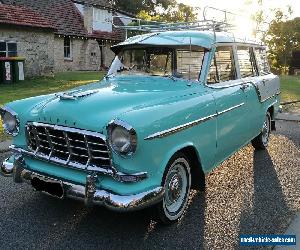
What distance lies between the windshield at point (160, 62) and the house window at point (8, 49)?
1370 cm

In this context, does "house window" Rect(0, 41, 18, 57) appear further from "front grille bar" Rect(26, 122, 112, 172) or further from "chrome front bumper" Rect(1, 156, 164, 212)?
"chrome front bumper" Rect(1, 156, 164, 212)

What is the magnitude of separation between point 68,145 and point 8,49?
15.6 meters

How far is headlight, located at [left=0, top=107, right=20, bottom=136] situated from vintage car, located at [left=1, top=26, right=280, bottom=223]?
0.03 ft

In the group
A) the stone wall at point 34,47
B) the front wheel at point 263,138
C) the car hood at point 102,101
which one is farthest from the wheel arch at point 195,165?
the stone wall at point 34,47

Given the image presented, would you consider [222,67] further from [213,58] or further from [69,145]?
[69,145]

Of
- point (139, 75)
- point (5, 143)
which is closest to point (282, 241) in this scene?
point (139, 75)

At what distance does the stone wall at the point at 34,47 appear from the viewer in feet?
58.3

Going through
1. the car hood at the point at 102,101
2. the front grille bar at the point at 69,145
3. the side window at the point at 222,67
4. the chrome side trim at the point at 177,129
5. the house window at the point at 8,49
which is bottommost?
the front grille bar at the point at 69,145

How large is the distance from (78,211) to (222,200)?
64.0 inches

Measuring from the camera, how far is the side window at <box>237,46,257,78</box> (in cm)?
555

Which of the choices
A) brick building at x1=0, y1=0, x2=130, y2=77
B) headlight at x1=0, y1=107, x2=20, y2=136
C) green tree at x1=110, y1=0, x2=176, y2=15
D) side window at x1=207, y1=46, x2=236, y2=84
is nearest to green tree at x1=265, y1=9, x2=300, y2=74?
green tree at x1=110, y1=0, x2=176, y2=15

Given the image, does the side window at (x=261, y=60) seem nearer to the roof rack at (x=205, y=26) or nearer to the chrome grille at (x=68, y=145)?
the roof rack at (x=205, y=26)

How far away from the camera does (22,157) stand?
13.2ft

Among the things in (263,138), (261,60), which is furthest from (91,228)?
(261,60)
